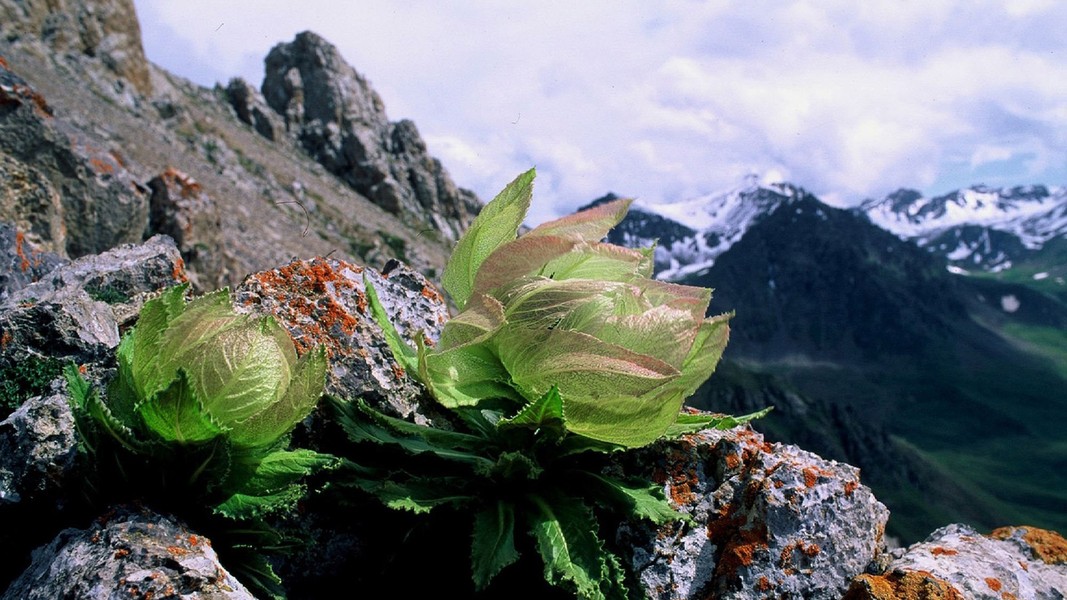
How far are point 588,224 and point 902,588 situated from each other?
1908 mm

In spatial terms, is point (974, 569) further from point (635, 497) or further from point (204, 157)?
point (204, 157)

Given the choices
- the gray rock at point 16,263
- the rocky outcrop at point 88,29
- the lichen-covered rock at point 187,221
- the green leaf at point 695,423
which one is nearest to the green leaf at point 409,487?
the green leaf at point 695,423

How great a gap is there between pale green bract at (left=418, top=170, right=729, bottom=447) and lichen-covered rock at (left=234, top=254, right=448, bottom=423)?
2.05ft

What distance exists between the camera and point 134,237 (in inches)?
486

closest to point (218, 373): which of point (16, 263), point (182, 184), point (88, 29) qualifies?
point (16, 263)

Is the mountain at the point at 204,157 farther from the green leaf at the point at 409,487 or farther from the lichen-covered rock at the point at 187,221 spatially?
the green leaf at the point at 409,487

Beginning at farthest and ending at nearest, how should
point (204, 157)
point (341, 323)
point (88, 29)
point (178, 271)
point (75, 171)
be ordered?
point (88, 29) → point (204, 157) → point (75, 171) → point (178, 271) → point (341, 323)

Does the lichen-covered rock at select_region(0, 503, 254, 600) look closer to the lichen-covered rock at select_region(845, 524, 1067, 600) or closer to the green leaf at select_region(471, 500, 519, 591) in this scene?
the green leaf at select_region(471, 500, 519, 591)

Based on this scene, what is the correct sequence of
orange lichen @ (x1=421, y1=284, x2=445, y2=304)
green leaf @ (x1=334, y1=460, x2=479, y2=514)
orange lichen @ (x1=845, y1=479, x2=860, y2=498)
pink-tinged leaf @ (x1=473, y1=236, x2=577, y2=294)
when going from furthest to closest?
orange lichen @ (x1=421, y1=284, x2=445, y2=304) < orange lichen @ (x1=845, y1=479, x2=860, y2=498) < pink-tinged leaf @ (x1=473, y1=236, x2=577, y2=294) < green leaf @ (x1=334, y1=460, x2=479, y2=514)

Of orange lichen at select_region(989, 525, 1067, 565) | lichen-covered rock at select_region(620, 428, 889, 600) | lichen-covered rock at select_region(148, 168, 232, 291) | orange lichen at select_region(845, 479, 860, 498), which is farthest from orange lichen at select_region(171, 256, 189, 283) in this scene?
lichen-covered rock at select_region(148, 168, 232, 291)

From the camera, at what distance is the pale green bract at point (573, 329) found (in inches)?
90.0

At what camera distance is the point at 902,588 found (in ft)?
9.04

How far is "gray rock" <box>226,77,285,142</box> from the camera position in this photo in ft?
290

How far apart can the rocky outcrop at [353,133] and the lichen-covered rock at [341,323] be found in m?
88.9
